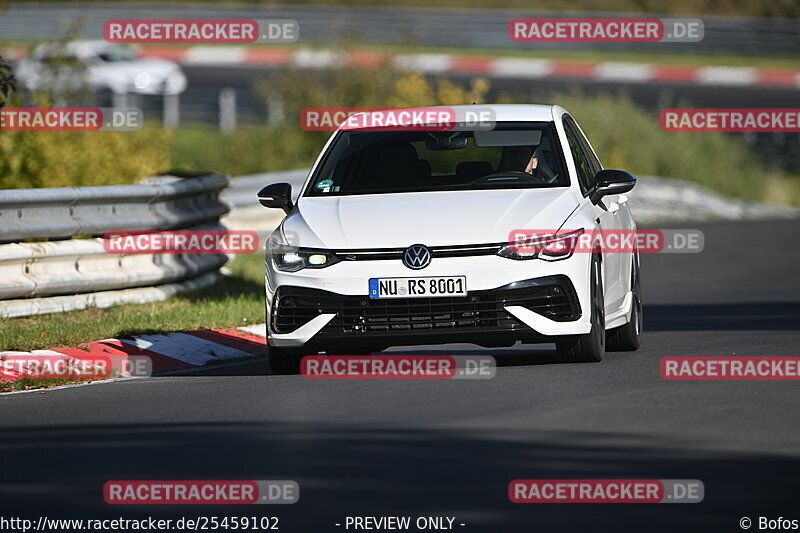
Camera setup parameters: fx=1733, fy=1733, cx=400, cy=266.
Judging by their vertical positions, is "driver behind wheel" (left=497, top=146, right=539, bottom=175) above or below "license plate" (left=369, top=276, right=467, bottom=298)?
above

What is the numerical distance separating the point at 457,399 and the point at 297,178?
1359 centimetres

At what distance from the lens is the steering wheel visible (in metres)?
11.5

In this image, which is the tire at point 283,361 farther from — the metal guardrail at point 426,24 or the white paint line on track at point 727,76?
the metal guardrail at point 426,24

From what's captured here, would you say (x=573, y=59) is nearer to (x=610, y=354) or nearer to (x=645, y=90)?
(x=645, y=90)

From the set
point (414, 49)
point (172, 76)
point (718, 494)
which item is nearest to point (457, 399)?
point (718, 494)

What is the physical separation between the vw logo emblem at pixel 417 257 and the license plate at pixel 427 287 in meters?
0.08

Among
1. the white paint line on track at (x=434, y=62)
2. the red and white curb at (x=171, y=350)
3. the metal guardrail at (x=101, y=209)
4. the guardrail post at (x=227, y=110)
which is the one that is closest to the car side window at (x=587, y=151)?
the red and white curb at (x=171, y=350)

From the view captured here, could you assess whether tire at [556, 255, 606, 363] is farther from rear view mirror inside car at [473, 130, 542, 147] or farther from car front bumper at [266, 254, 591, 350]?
rear view mirror inside car at [473, 130, 542, 147]

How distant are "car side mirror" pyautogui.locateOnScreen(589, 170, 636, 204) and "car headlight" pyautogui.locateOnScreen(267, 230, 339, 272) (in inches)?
75.7

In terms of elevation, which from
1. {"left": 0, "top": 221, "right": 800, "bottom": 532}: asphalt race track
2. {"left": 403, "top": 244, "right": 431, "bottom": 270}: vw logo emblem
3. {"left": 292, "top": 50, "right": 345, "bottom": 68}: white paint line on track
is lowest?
{"left": 0, "top": 221, "right": 800, "bottom": 532}: asphalt race track

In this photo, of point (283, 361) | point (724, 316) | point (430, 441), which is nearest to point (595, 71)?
point (724, 316)

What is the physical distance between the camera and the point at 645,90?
138ft

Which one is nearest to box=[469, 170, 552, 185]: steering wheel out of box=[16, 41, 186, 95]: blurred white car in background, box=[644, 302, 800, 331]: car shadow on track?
box=[644, 302, 800, 331]: car shadow on track

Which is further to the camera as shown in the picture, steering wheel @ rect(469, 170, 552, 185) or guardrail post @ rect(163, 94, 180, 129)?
guardrail post @ rect(163, 94, 180, 129)
